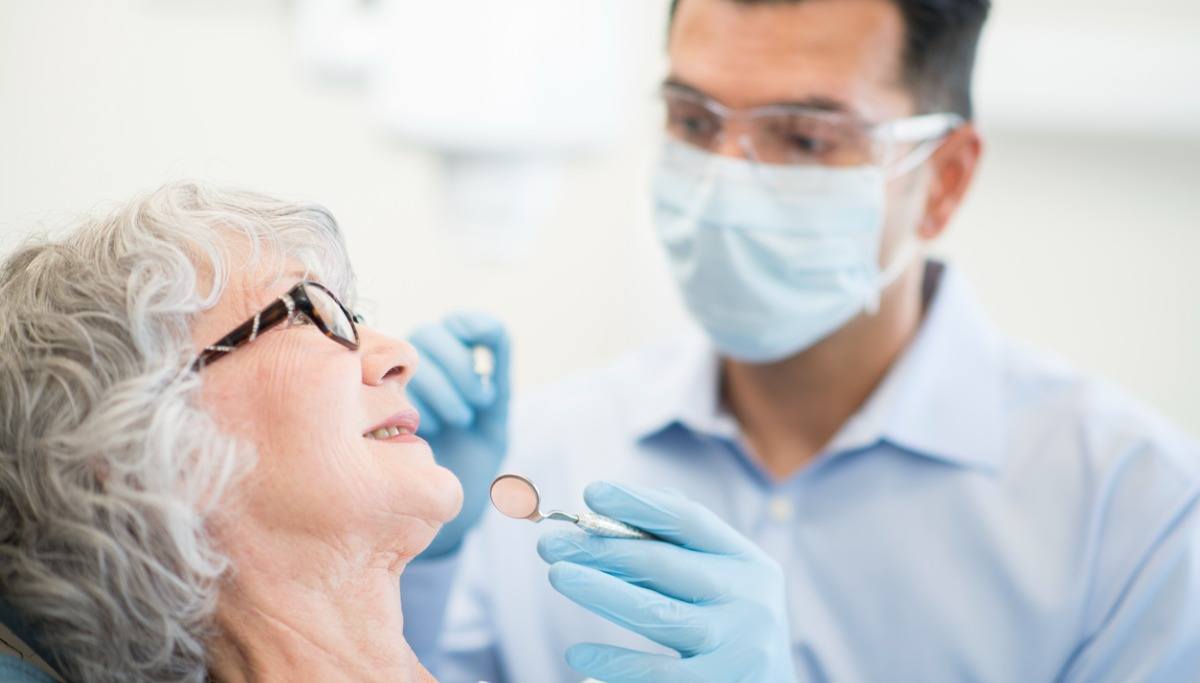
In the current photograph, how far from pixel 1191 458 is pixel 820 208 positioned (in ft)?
1.92

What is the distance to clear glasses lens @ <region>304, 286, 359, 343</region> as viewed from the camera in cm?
100

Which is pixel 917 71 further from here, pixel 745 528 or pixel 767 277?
pixel 745 528

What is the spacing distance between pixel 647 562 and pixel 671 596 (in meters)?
0.05

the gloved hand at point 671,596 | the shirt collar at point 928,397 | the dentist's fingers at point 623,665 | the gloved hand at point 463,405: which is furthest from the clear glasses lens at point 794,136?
the dentist's fingers at point 623,665

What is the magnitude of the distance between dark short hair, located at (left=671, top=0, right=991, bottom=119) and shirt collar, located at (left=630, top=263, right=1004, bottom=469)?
0.29 m

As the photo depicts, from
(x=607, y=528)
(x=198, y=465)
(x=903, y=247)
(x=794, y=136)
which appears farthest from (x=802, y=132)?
(x=198, y=465)

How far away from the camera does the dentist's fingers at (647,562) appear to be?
1.07 metres

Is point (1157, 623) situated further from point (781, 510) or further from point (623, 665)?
point (623, 665)

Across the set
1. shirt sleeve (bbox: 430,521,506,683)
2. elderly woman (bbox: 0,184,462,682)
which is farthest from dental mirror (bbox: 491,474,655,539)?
shirt sleeve (bbox: 430,521,506,683)

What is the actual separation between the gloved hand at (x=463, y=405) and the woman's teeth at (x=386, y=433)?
0.84ft

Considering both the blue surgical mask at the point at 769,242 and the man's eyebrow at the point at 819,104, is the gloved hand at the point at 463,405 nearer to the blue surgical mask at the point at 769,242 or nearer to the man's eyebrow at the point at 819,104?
the blue surgical mask at the point at 769,242

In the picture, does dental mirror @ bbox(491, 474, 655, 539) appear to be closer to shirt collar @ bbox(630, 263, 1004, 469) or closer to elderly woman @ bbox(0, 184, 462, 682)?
elderly woman @ bbox(0, 184, 462, 682)

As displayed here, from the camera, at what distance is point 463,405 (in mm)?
1329

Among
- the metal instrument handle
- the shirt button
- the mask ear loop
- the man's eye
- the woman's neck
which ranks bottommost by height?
the shirt button
